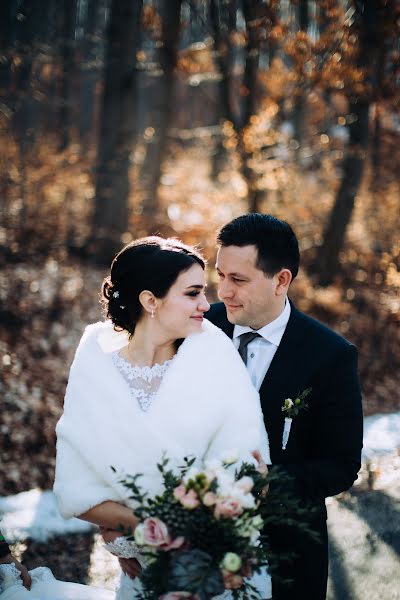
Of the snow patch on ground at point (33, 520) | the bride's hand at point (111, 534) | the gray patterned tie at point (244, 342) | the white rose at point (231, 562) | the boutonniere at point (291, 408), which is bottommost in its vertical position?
the snow patch on ground at point (33, 520)

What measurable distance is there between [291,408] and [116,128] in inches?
325

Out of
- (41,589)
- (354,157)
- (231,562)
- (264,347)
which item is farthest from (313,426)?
(354,157)

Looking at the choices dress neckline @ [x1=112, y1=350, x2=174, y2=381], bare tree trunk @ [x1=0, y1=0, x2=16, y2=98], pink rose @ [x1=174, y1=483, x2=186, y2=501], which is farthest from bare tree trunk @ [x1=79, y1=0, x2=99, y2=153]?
pink rose @ [x1=174, y1=483, x2=186, y2=501]

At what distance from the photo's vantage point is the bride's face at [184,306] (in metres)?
2.67

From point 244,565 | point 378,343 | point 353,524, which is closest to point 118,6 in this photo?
point 378,343

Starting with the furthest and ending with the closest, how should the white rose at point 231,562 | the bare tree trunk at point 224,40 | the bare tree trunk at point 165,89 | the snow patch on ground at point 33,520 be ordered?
the bare tree trunk at point 165,89
the bare tree trunk at point 224,40
the snow patch on ground at point 33,520
the white rose at point 231,562

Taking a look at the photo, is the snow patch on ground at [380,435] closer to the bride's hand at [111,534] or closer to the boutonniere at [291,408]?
the boutonniere at [291,408]

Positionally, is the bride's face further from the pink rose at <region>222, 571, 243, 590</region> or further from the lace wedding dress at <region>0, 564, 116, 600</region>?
the lace wedding dress at <region>0, 564, 116, 600</region>

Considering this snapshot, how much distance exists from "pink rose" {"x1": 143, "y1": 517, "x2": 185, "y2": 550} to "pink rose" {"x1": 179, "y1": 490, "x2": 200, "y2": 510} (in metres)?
0.11

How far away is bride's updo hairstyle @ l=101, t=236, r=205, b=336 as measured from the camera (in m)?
2.68

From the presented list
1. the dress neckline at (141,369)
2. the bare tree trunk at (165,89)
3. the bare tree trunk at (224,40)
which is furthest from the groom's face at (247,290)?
the bare tree trunk at (165,89)

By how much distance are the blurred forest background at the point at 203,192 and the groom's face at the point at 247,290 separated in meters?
3.53

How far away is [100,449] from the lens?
2551mm

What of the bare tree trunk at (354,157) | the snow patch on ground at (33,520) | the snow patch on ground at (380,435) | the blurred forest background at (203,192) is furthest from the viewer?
the bare tree trunk at (354,157)
